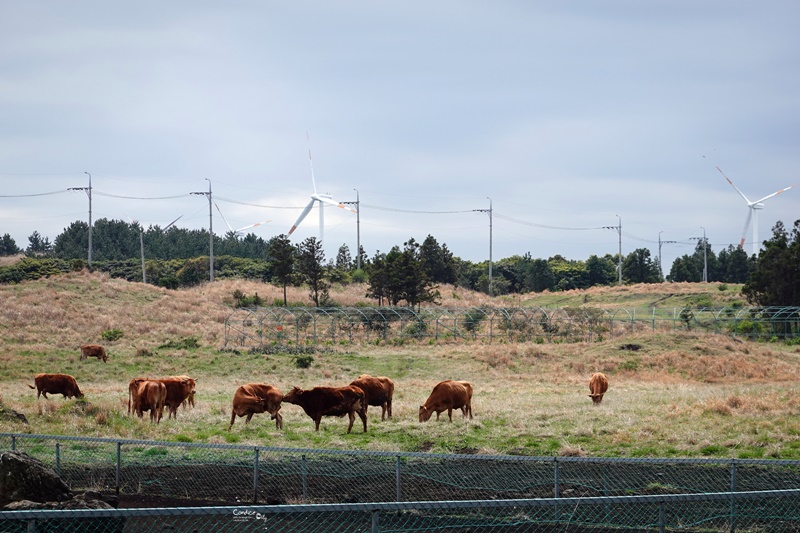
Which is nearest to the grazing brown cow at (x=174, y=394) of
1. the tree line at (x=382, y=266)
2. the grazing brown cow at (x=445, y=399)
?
the grazing brown cow at (x=445, y=399)

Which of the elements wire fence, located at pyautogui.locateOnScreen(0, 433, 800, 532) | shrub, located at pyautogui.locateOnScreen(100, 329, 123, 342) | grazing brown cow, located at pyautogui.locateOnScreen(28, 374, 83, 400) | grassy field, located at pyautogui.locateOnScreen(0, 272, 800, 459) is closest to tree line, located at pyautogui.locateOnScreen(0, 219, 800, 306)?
grassy field, located at pyautogui.locateOnScreen(0, 272, 800, 459)

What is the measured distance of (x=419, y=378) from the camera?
4672 cm

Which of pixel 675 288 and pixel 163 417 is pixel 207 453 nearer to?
pixel 163 417

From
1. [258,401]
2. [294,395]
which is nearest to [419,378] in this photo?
[258,401]

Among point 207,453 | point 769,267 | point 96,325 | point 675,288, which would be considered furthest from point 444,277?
point 207,453

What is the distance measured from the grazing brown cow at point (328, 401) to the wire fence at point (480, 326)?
113 feet

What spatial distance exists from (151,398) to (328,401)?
19.9 feet

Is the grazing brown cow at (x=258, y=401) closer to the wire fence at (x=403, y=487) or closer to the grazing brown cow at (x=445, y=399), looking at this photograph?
the wire fence at (x=403, y=487)

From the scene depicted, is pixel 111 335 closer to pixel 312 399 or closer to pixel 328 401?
pixel 312 399

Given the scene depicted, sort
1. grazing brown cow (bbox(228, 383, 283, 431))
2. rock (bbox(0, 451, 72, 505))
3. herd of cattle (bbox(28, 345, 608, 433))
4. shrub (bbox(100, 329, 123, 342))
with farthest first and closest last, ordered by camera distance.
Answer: shrub (bbox(100, 329, 123, 342))
grazing brown cow (bbox(228, 383, 283, 431))
herd of cattle (bbox(28, 345, 608, 433))
rock (bbox(0, 451, 72, 505))

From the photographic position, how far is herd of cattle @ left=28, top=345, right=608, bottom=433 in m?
23.9

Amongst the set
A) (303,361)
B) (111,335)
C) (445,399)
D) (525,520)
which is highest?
(111,335)

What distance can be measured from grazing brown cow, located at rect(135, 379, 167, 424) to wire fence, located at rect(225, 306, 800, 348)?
105 ft

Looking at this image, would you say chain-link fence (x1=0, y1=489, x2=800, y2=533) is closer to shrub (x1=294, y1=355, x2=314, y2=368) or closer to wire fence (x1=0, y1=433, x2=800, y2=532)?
wire fence (x1=0, y1=433, x2=800, y2=532)
